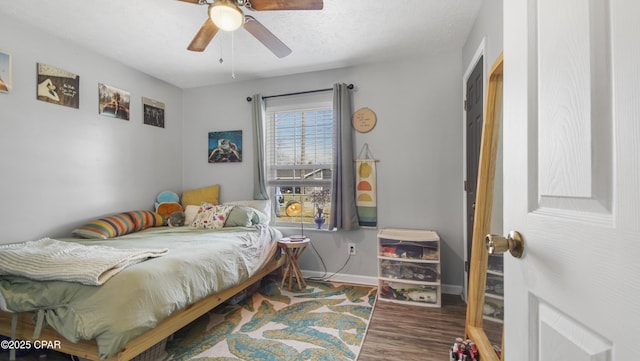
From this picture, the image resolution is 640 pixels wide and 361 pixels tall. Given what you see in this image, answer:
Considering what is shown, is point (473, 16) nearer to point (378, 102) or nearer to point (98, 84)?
point (378, 102)

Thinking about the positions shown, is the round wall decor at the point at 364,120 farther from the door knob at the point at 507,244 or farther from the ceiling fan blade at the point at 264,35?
the door knob at the point at 507,244

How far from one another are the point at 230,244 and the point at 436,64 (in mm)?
2693

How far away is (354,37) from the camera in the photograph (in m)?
2.42

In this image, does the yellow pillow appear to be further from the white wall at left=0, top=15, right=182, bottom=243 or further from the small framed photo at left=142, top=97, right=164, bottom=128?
the small framed photo at left=142, top=97, right=164, bottom=128

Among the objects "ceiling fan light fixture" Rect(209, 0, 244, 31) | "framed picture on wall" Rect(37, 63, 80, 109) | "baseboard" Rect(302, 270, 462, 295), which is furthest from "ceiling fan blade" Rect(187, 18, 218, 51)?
"baseboard" Rect(302, 270, 462, 295)

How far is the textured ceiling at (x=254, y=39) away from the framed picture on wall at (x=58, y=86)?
1.08ft

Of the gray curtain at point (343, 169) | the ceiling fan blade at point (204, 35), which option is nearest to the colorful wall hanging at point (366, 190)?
the gray curtain at point (343, 169)

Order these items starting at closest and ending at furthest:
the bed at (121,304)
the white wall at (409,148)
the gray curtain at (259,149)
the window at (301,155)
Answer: the bed at (121,304) → the white wall at (409,148) → the window at (301,155) → the gray curtain at (259,149)

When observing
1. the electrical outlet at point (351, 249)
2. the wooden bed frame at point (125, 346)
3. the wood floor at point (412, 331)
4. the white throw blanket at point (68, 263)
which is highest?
the white throw blanket at point (68, 263)

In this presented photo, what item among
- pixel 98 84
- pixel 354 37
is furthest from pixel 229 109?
pixel 354 37

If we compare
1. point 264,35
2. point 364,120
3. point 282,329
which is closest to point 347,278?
point 282,329

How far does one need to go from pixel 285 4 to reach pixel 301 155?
1878 millimetres

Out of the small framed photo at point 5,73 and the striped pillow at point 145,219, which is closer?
the small framed photo at point 5,73

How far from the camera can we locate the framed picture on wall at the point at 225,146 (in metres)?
3.49
